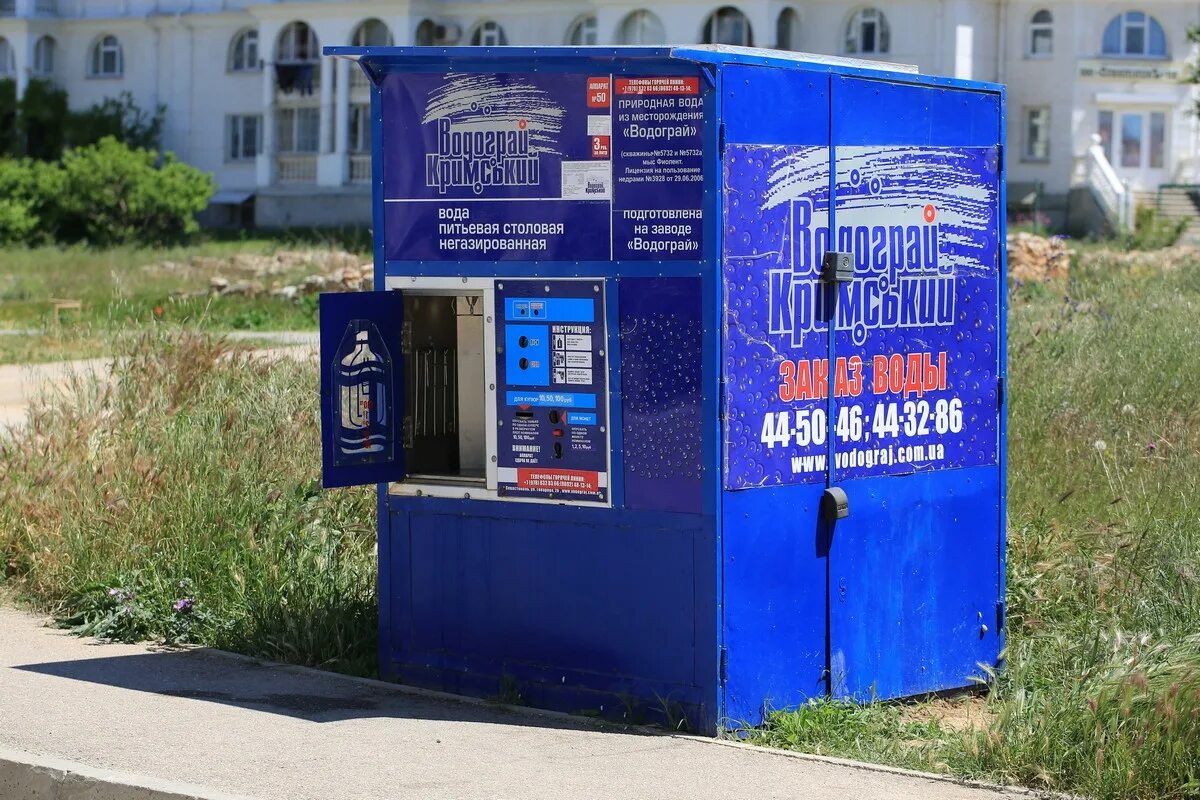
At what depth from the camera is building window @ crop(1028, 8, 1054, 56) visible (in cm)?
5566

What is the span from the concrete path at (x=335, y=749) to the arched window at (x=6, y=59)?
2584 inches

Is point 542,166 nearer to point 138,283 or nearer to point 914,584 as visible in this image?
point 914,584

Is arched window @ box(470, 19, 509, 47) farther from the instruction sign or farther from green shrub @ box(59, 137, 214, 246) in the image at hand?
the instruction sign

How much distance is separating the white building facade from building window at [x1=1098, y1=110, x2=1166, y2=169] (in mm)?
48

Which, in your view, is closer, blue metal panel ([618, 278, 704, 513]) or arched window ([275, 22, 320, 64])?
blue metal panel ([618, 278, 704, 513])

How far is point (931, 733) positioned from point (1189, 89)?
171 ft

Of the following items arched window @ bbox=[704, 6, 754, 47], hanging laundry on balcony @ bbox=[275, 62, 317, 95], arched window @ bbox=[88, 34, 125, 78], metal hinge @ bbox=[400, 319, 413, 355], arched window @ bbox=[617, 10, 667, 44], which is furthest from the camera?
arched window @ bbox=[88, 34, 125, 78]

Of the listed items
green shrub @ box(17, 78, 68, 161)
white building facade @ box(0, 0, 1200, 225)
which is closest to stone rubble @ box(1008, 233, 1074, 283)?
white building facade @ box(0, 0, 1200, 225)

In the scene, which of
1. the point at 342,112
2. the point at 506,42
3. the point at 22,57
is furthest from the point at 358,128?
the point at 22,57

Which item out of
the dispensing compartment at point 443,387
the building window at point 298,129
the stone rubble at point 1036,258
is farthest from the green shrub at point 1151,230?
the dispensing compartment at point 443,387

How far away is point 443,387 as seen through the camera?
8344mm

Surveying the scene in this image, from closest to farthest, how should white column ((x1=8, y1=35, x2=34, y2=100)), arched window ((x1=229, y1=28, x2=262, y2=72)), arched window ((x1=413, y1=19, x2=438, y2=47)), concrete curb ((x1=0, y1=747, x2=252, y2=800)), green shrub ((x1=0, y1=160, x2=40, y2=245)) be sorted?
1. concrete curb ((x1=0, y1=747, x2=252, y2=800))
2. green shrub ((x1=0, y1=160, x2=40, y2=245))
3. arched window ((x1=413, y1=19, x2=438, y2=47))
4. arched window ((x1=229, y1=28, x2=262, y2=72))
5. white column ((x1=8, y1=35, x2=34, y2=100))

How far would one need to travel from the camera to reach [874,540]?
778cm

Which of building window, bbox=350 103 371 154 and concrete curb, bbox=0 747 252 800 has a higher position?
building window, bbox=350 103 371 154
